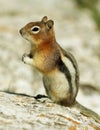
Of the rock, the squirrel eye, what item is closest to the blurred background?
the squirrel eye

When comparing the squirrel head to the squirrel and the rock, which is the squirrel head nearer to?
the squirrel

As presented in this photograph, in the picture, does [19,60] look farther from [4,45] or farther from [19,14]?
[19,14]

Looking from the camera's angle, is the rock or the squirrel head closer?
the rock

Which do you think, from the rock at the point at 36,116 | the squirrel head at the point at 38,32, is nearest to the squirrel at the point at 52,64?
the squirrel head at the point at 38,32

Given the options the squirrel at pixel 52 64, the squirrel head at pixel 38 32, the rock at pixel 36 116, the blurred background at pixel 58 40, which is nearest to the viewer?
the rock at pixel 36 116

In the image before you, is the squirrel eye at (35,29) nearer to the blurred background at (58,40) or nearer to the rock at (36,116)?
the rock at (36,116)
